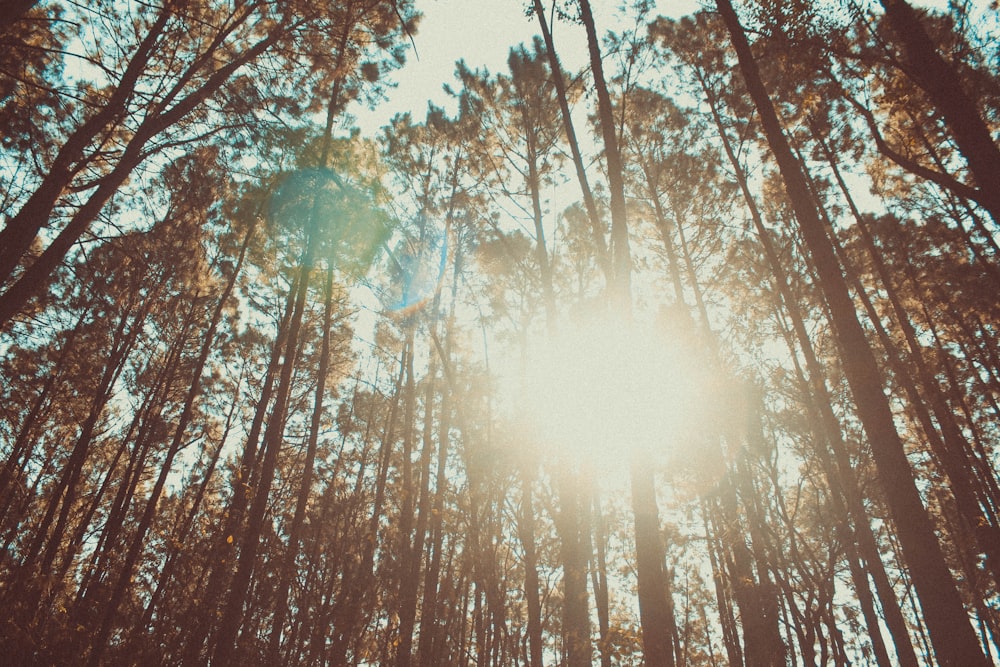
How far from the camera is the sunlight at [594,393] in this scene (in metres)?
7.68

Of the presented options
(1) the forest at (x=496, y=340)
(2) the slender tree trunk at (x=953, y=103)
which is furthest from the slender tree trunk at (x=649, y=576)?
(2) the slender tree trunk at (x=953, y=103)

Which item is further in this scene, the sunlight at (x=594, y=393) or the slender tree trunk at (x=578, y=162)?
the sunlight at (x=594, y=393)

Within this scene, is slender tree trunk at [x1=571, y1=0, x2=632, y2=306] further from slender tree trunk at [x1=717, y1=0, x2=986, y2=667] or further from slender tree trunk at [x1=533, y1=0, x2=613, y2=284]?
slender tree trunk at [x1=717, y1=0, x2=986, y2=667]

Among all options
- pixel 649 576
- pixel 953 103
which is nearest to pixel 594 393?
pixel 649 576

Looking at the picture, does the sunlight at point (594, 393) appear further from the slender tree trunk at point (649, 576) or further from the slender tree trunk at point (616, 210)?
the slender tree trunk at point (649, 576)

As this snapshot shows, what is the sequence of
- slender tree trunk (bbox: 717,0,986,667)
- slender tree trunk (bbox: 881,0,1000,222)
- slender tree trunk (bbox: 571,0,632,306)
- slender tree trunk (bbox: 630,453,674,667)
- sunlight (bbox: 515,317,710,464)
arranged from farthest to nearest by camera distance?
1. sunlight (bbox: 515,317,710,464)
2. slender tree trunk (bbox: 571,0,632,306)
3. slender tree trunk (bbox: 881,0,1000,222)
4. slender tree trunk (bbox: 630,453,674,667)
5. slender tree trunk (bbox: 717,0,986,667)

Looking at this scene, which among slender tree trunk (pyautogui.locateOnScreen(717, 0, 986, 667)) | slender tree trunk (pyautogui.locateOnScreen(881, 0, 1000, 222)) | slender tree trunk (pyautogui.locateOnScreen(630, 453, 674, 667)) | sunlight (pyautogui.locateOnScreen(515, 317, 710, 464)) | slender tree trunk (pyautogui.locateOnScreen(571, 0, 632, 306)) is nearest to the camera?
slender tree trunk (pyautogui.locateOnScreen(717, 0, 986, 667))

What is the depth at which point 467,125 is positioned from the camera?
975cm

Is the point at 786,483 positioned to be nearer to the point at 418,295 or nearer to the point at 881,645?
the point at 881,645

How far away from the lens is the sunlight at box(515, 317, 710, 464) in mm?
7684

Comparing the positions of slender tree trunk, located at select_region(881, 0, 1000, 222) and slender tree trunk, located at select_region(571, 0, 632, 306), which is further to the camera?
slender tree trunk, located at select_region(571, 0, 632, 306)

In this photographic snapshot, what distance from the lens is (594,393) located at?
805 cm

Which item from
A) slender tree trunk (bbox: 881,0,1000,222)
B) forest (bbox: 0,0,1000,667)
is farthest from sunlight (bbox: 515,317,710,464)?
slender tree trunk (bbox: 881,0,1000,222)

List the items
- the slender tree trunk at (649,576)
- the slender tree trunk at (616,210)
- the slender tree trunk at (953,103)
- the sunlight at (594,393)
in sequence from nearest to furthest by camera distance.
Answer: the slender tree trunk at (649,576) → the slender tree trunk at (953,103) → the slender tree trunk at (616,210) → the sunlight at (594,393)
